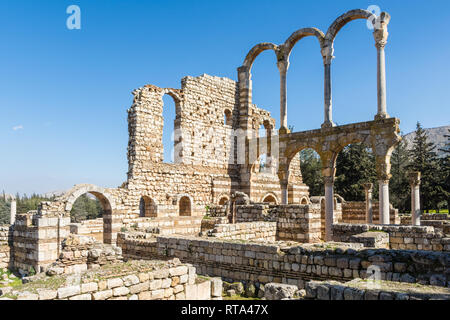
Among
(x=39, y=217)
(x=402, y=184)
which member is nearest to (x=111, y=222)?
(x=39, y=217)

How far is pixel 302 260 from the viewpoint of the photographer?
25.0 feet

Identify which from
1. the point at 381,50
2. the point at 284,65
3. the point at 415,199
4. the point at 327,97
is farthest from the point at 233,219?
the point at 381,50

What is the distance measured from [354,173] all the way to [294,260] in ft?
102

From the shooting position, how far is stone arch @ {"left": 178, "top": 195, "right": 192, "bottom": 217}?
889 inches

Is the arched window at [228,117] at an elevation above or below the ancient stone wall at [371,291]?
above

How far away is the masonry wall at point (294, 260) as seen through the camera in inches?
248

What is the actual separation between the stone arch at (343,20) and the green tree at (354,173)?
19.0 m

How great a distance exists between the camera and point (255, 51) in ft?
82.1

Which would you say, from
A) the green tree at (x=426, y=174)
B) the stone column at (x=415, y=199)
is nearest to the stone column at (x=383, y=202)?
the stone column at (x=415, y=199)

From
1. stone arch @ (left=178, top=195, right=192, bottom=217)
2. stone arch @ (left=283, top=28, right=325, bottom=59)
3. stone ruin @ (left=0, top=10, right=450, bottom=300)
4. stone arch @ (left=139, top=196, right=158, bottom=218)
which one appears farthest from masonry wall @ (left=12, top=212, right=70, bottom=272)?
stone arch @ (left=283, top=28, right=325, bottom=59)

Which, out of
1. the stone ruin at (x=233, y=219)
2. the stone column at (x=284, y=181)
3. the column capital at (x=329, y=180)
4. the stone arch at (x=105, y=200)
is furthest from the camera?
the stone column at (x=284, y=181)

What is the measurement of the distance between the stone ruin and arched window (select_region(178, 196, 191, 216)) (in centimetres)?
7

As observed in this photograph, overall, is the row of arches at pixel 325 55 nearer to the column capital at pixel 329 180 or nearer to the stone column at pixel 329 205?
the column capital at pixel 329 180
